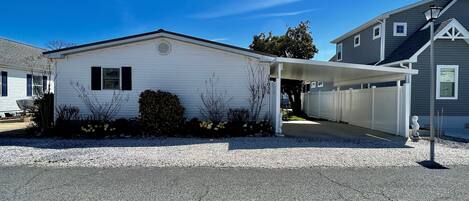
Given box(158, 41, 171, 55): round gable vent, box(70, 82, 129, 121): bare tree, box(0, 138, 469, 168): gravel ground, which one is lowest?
box(0, 138, 469, 168): gravel ground

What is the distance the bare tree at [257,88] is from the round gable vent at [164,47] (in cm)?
321

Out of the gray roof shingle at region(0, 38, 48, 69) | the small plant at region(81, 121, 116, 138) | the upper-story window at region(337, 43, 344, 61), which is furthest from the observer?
the upper-story window at region(337, 43, 344, 61)

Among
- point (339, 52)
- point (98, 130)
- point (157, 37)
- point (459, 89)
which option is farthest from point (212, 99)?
point (339, 52)

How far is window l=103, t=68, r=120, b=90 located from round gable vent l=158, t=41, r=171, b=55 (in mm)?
1827

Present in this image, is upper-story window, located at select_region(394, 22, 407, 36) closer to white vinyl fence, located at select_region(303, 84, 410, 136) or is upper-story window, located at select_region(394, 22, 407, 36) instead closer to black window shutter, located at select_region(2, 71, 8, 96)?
white vinyl fence, located at select_region(303, 84, 410, 136)

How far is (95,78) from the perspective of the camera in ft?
40.0

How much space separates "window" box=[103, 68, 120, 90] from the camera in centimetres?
1225

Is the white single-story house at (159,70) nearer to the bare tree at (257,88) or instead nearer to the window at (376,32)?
the bare tree at (257,88)

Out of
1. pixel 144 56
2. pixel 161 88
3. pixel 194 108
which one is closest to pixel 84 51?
pixel 144 56

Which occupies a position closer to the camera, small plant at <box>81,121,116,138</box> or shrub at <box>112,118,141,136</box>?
small plant at <box>81,121,116,138</box>

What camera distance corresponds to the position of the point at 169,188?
5.24 m

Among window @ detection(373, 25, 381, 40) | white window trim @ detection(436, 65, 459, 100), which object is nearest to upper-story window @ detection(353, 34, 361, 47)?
window @ detection(373, 25, 381, 40)

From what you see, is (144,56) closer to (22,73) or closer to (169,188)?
(169,188)

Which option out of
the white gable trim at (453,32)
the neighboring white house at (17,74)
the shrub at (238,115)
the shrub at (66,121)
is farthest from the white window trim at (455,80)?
the neighboring white house at (17,74)
